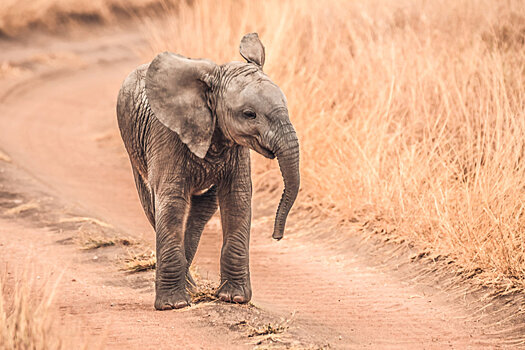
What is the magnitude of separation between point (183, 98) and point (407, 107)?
15.1ft

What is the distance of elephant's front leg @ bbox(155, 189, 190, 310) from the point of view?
16.7ft

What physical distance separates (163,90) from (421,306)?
2.75m

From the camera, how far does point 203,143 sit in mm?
4824

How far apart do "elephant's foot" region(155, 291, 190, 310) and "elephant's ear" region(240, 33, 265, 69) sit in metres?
1.58

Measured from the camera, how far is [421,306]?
6250 mm

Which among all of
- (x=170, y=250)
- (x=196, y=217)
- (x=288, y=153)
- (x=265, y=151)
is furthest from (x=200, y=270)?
(x=288, y=153)

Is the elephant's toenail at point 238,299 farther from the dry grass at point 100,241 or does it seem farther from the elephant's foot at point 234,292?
the dry grass at point 100,241

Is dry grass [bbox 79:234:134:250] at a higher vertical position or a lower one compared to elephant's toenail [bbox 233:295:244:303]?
lower

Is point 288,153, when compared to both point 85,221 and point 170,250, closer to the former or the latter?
point 170,250

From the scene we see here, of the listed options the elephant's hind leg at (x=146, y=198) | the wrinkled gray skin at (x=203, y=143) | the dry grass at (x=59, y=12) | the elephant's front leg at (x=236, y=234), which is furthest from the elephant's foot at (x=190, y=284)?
the dry grass at (x=59, y=12)

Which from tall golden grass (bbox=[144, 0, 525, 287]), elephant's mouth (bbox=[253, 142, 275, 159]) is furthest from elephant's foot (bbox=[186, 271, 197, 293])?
tall golden grass (bbox=[144, 0, 525, 287])

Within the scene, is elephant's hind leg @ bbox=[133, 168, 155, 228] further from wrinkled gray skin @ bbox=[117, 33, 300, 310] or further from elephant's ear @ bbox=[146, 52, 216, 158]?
elephant's ear @ bbox=[146, 52, 216, 158]

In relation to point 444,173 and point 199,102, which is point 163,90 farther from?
point 444,173

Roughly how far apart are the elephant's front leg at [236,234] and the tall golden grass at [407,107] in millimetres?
2021
